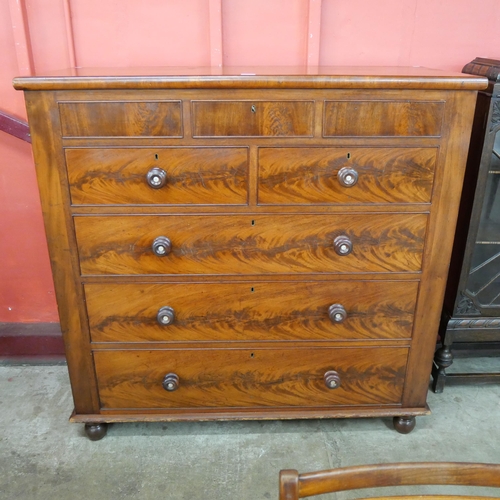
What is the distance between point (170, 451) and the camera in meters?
1.86

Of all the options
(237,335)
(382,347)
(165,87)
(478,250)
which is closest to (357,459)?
(382,347)

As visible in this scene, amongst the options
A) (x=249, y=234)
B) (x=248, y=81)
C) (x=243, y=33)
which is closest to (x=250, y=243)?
(x=249, y=234)

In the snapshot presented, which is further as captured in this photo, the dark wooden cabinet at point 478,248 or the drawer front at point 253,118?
the dark wooden cabinet at point 478,248

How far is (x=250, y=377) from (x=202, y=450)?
0.36 metres

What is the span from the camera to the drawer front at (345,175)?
59.5 inches

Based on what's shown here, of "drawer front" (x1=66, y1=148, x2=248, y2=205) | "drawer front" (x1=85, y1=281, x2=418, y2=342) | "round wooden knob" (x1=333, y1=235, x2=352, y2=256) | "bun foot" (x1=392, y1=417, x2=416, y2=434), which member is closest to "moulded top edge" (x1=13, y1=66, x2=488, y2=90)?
"drawer front" (x1=66, y1=148, x2=248, y2=205)

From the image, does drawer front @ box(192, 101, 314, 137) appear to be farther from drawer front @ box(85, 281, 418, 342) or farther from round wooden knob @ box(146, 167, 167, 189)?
drawer front @ box(85, 281, 418, 342)

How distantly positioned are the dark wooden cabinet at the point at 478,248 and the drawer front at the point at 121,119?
3.76 feet

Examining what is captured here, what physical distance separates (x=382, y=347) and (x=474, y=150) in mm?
840

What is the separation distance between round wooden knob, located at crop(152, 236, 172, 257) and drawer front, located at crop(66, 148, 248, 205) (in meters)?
0.13

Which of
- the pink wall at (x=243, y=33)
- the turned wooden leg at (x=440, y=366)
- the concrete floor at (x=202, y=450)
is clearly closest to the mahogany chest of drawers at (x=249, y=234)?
the concrete floor at (x=202, y=450)

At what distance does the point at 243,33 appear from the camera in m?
2.01

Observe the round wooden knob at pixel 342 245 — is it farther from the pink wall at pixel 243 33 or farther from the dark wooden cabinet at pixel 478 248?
the pink wall at pixel 243 33

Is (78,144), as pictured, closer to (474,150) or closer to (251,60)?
(251,60)
